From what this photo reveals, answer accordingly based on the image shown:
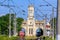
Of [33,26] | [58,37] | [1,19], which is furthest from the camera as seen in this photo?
[33,26]

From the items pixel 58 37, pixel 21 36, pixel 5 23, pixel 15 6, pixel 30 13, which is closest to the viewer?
pixel 58 37

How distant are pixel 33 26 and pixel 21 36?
3031 centimetres

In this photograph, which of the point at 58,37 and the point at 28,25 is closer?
the point at 58,37

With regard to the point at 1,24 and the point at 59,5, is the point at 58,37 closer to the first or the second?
the point at 59,5

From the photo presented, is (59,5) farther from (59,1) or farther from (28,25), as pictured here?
(28,25)

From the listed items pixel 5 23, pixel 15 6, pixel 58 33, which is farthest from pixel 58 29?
pixel 5 23

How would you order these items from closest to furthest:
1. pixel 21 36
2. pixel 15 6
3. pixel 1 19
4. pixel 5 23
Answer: pixel 21 36, pixel 15 6, pixel 5 23, pixel 1 19

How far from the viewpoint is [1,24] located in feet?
72.1

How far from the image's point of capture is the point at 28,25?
112ft

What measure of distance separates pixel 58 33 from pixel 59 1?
335mm

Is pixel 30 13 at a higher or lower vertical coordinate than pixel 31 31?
higher

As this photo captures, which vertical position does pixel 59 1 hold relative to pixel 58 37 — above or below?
above

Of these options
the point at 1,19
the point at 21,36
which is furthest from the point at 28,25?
the point at 21,36

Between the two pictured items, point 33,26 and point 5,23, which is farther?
point 33,26
